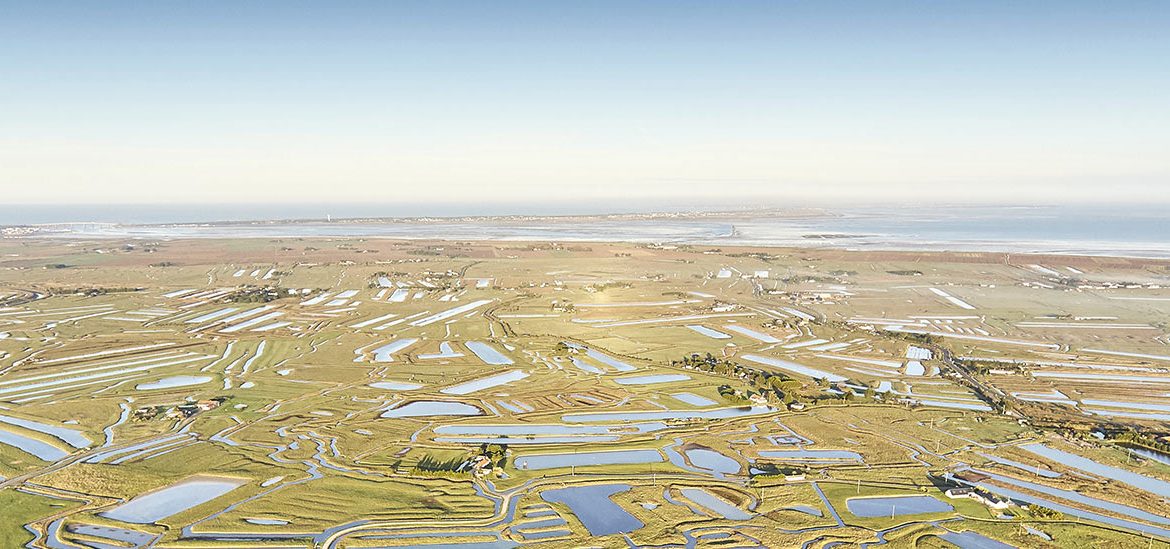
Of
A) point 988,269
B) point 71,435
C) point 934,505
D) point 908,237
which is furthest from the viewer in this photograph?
point 908,237

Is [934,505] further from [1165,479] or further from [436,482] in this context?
[436,482]

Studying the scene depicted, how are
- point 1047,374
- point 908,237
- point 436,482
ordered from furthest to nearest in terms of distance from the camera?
point 908,237 → point 1047,374 → point 436,482

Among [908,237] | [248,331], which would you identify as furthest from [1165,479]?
[908,237]

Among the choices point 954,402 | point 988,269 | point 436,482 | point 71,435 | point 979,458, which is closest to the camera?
point 436,482

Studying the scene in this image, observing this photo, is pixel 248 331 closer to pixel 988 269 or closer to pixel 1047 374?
→ pixel 1047 374

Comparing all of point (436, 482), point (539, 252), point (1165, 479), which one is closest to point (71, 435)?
point (436, 482)

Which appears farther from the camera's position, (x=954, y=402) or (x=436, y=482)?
(x=954, y=402)
